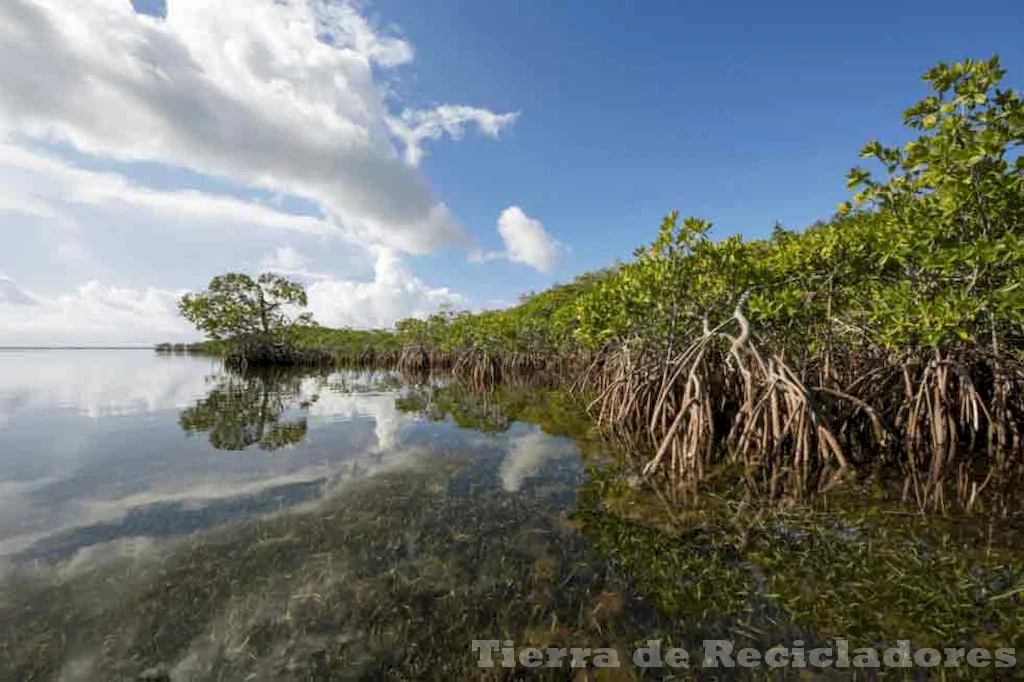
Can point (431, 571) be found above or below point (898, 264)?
below

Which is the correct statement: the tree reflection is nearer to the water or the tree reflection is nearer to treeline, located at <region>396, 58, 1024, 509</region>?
the water

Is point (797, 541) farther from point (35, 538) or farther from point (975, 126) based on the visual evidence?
point (35, 538)

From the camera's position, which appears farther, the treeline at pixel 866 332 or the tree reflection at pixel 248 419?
the tree reflection at pixel 248 419

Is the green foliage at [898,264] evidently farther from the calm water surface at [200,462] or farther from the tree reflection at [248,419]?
the tree reflection at [248,419]

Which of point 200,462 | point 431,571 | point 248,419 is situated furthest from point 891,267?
point 248,419

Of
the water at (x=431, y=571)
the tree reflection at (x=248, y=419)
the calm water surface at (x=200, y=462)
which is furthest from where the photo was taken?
the tree reflection at (x=248, y=419)

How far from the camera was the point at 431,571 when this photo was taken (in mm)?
3867

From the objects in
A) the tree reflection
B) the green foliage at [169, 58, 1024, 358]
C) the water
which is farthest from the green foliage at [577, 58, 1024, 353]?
the tree reflection

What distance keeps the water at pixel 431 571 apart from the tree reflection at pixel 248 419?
6.15ft

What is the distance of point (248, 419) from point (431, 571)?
34.2 feet

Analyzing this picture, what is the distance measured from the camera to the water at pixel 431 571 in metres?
2.85

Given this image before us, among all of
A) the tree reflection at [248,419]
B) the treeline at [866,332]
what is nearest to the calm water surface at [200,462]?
the tree reflection at [248,419]

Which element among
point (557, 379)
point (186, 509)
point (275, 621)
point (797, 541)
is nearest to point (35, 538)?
point (186, 509)

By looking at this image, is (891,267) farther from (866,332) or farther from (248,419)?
(248,419)
